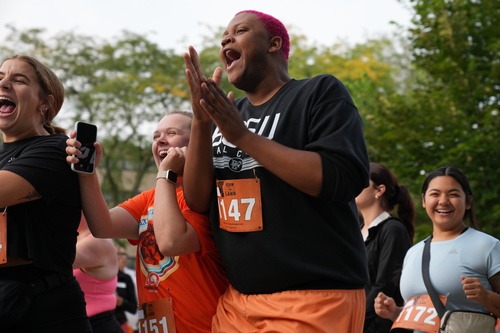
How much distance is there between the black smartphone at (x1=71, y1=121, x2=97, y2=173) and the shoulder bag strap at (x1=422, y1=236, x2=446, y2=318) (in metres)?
2.45

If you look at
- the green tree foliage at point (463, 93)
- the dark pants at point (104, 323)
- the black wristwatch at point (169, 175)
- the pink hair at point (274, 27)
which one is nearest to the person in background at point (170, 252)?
the black wristwatch at point (169, 175)

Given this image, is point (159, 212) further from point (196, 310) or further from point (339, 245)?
point (339, 245)

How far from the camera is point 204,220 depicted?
384cm

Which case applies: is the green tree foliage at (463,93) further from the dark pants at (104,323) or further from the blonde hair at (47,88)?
the blonde hair at (47,88)

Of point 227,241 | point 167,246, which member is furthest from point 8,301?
point 227,241

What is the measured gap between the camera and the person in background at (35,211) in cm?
355

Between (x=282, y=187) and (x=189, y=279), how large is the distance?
889 millimetres

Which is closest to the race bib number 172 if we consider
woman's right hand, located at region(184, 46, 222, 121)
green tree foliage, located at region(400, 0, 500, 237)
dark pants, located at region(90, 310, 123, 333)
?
dark pants, located at region(90, 310, 123, 333)

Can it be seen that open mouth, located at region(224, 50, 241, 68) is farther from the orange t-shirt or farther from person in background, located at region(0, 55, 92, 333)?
person in background, located at region(0, 55, 92, 333)

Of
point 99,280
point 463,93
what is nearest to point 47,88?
point 99,280

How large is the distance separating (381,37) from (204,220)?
1467 inches

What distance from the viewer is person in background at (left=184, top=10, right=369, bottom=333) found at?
3.08 meters

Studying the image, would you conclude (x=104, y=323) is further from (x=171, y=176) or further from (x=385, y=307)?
(x=171, y=176)

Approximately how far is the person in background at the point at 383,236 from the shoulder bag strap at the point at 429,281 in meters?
0.39
